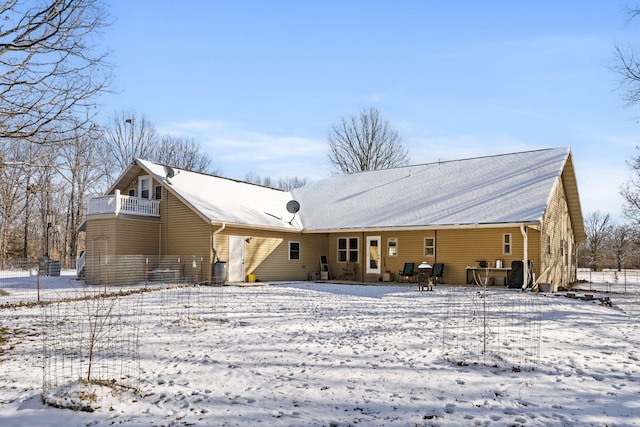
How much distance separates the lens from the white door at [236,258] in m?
20.3

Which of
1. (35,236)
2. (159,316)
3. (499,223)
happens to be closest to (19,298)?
(159,316)

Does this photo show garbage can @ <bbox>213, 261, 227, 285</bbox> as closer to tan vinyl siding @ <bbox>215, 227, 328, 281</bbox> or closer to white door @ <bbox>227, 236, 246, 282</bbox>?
tan vinyl siding @ <bbox>215, 227, 328, 281</bbox>

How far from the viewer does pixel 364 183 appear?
27.0 metres

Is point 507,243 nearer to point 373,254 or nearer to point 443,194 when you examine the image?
point 443,194

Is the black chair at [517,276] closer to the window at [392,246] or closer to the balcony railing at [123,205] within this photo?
the window at [392,246]

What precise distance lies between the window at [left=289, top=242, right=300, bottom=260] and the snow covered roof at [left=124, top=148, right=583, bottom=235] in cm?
84

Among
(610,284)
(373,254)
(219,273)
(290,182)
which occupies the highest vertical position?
(290,182)

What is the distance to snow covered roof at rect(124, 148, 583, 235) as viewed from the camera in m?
19.4

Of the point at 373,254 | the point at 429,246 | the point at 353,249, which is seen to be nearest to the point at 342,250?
the point at 353,249

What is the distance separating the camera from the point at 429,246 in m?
20.7

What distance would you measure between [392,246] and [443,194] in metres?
3.32

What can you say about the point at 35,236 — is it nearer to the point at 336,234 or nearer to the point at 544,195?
the point at 336,234

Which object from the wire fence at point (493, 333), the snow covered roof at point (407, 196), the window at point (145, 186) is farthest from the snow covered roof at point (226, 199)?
the wire fence at point (493, 333)

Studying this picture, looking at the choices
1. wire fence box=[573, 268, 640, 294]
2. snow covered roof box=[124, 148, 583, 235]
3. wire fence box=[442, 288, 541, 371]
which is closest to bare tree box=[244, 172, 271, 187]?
snow covered roof box=[124, 148, 583, 235]
